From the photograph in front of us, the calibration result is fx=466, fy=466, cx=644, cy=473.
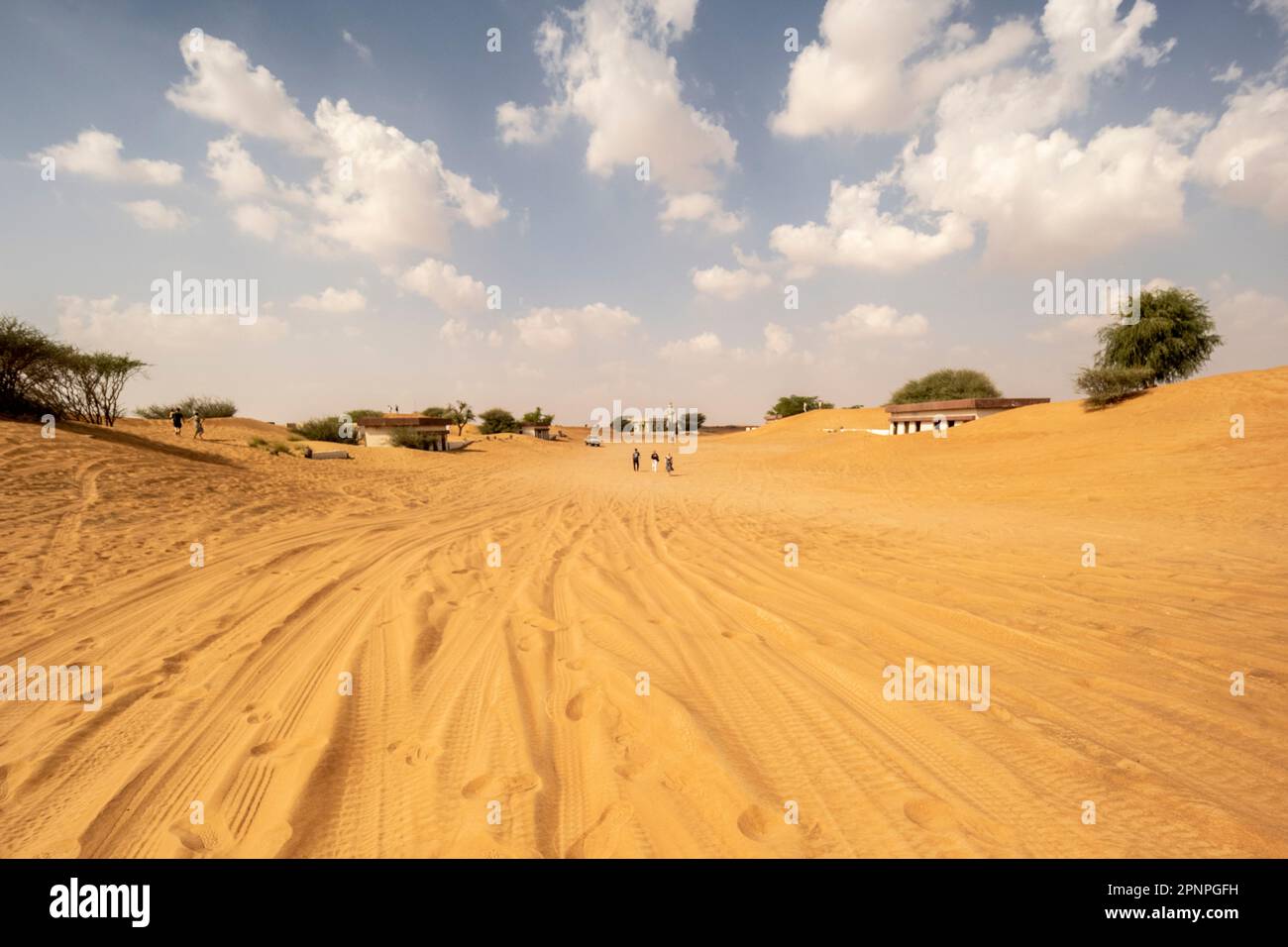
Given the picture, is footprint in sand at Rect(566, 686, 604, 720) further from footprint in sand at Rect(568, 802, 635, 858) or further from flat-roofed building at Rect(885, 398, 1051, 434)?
flat-roofed building at Rect(885, 398, 1051, 434)

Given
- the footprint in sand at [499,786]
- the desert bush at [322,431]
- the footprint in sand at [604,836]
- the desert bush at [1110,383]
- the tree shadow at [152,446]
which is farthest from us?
the desert bush at [322,431]

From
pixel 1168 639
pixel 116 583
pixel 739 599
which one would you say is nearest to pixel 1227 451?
pixel 1168 639

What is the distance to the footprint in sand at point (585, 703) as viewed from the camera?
9.48 feet

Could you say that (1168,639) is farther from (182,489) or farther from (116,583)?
(182,489)

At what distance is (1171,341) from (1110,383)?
21.5ft

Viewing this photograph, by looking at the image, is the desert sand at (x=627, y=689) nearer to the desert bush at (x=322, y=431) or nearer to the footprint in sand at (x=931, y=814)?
the footprint in sand at (x=931, y=814)

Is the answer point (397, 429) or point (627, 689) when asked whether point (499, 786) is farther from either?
point (397, 429)

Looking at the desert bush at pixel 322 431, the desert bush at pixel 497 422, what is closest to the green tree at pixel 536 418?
the desert bush at pixel 497 422

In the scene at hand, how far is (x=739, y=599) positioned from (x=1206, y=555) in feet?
23.1

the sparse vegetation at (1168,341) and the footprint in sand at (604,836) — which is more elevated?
the sparse vegetation at (1168,341)

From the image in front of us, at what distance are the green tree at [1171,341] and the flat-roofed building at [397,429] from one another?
42305mm

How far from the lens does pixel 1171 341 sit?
2483cm

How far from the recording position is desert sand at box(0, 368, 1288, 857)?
6.59 ft

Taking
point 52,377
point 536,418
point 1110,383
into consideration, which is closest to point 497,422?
point 536,418
